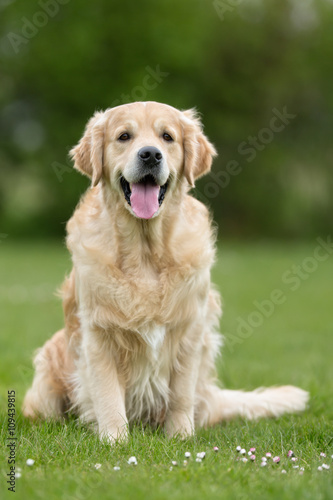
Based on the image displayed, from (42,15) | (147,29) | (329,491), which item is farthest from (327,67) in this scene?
(329,491)

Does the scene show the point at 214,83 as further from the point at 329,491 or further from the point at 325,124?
the point at 329,491

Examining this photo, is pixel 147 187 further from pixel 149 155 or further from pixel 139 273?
pixel 139 273

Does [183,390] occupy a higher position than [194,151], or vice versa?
[194,151]

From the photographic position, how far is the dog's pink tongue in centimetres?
410

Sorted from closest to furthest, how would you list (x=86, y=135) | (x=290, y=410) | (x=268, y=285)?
(x=86, y=135), (x=290, y=410), (x=268, y=285)

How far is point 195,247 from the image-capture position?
4238 millimetres

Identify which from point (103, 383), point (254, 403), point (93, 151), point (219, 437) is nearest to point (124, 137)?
point (93, 151)

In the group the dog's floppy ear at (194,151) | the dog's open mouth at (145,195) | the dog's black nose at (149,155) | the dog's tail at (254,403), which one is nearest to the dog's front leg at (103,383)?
the dog's open mouth at (145,195)

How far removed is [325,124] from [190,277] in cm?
2372

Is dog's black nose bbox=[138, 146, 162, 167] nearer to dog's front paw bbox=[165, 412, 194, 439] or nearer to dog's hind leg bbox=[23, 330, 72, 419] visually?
dog's hind leg bbox=[23, 330, 72, 419]

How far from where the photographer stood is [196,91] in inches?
1000

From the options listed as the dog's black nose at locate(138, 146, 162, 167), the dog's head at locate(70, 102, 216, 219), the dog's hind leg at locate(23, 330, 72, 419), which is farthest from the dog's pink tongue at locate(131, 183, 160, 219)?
the dog's hind leg at locate(23, 330, 72, 419)

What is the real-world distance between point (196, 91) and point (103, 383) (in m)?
22.3

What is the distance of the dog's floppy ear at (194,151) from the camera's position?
4.37m
